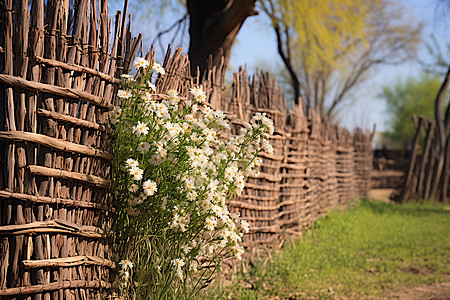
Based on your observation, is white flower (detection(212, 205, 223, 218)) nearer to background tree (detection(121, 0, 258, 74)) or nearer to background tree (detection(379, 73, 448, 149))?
background tree (detection(121, 0, 258, 74))

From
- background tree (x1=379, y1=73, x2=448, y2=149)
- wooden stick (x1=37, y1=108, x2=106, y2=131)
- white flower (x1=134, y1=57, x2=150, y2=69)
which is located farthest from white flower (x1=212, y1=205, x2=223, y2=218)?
background tree (x1=379, y1=73, x2=448, y2=149)

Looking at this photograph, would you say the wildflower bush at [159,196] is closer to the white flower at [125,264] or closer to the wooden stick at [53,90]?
the white flower at [125,264]

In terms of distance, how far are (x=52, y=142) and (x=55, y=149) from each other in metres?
0.07

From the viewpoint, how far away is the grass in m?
4.59

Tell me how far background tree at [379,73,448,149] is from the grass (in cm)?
2232

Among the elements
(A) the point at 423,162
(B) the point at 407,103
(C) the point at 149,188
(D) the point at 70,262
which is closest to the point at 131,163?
(C) the point at 149,188

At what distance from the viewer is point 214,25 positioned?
279 inches

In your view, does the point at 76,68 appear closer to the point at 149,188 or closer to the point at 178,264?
the point at 149,188

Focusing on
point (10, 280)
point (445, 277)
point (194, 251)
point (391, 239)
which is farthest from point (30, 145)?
point (391, 239)

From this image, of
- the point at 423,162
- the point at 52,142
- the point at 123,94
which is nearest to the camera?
the point at 52,142

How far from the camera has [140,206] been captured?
10.0ft

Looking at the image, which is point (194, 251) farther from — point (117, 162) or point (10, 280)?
point (10, 280)

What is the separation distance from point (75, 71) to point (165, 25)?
10518 mm

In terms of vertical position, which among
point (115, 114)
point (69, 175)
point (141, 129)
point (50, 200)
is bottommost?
point (50, 200)
